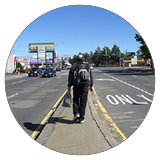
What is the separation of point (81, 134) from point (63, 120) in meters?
1.09

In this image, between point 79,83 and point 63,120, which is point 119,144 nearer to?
point 79,83

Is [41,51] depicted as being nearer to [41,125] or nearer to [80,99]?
[80,99]

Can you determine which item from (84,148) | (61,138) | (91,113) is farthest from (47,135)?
(91,113)

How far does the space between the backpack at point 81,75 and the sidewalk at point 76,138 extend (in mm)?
977

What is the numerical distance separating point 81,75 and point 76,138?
4.14 ft

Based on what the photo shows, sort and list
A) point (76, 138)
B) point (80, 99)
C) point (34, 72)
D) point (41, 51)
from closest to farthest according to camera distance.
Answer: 1. point (76, 138)
2. point (80, 99)
3. point (41, 51)
4. point (34, 72)

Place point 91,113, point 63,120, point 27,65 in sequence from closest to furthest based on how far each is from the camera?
point 63,120 < point 91,113 < point 27,65

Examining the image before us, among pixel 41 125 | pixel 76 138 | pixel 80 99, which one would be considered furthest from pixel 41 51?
Result: pixel 76 138

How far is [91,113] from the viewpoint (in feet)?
16.6

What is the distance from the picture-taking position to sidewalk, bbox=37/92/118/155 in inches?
118

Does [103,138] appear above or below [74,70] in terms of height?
below

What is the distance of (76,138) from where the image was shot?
3365mm

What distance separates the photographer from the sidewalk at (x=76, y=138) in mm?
3008

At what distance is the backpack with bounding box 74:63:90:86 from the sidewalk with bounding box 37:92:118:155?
38.5 inches
